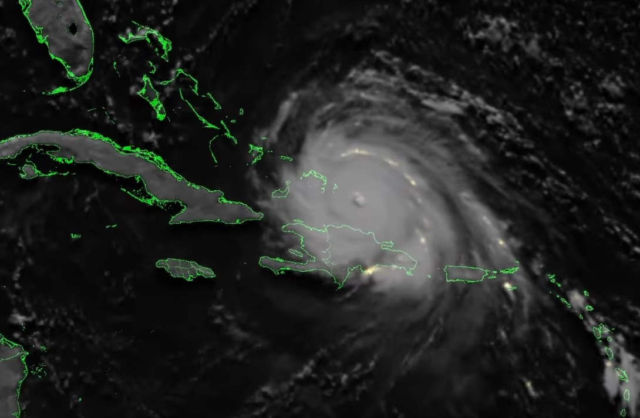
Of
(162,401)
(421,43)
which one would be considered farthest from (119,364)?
(421,43)

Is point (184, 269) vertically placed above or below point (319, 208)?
below

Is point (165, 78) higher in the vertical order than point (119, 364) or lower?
higher

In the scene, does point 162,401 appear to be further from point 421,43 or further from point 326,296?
point 421,43

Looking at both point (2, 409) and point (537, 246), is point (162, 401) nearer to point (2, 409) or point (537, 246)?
point (2, 409)

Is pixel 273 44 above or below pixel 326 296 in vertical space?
above

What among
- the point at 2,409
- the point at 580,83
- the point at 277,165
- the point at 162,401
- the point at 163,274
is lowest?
the point at 2,409

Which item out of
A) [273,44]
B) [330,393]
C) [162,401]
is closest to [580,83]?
[273,44]
